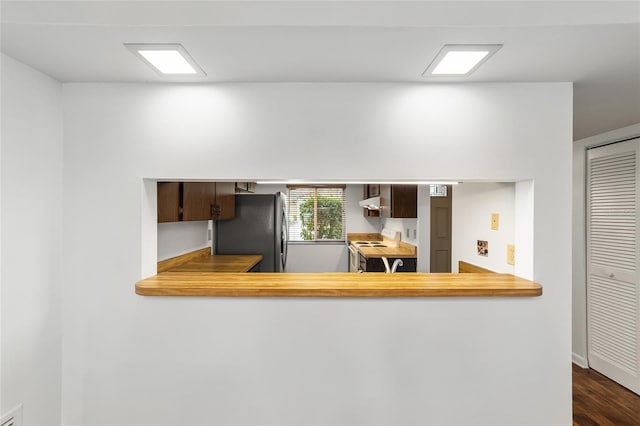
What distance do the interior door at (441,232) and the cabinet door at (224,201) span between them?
2.85 m

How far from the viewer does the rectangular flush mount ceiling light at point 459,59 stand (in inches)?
54.0

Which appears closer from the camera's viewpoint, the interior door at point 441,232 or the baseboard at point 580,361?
the baseboard at point 580,361

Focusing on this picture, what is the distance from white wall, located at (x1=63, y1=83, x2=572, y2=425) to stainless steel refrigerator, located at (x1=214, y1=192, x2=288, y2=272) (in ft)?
6.94

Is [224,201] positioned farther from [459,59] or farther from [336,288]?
[459,59]

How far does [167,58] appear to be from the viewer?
4.87ft

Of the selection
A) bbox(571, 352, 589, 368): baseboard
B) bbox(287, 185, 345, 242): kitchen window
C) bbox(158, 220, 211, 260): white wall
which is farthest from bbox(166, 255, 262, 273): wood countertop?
bbox(571, 352, 589, 368): baseboard

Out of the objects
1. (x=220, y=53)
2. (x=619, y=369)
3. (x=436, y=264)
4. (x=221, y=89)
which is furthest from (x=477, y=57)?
(x=436, y=264)

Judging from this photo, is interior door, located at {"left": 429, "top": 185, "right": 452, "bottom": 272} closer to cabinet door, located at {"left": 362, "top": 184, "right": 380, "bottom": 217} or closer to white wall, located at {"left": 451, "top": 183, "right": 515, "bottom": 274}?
cabinet door, located at {"left": 362, "top": 184, "right": 380, "bottom": 217}

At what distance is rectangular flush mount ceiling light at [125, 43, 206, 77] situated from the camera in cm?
137

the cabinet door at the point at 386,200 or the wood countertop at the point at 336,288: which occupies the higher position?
the cabinet door at the point at 386,200

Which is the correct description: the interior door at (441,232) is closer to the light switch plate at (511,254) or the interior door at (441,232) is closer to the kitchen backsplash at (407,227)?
the kitchen backsplash at (407,227)

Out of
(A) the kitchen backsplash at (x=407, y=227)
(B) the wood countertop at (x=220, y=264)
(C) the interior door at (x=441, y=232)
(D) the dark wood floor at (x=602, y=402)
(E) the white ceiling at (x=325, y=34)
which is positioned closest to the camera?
(E) the white ceiling at (x=325, y=34)

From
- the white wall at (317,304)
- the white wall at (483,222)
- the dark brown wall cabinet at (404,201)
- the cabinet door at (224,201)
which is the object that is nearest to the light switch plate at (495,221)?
the white wall at (483,222)

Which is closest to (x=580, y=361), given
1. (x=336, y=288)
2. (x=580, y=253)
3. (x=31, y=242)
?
(x=580, y=253)
